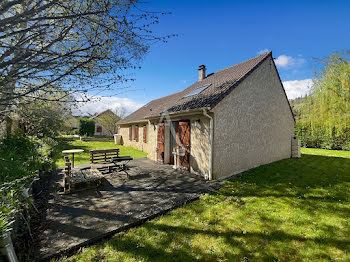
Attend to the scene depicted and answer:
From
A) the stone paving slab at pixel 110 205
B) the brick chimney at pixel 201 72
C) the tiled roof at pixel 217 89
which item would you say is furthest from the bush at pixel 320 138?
the stone paving slab at pixel 110 205

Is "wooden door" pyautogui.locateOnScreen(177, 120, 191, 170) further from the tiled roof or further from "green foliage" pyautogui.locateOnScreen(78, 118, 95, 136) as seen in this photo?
"green foliage" pyautogui.locateOnScreen(78, 118, 95, 136)

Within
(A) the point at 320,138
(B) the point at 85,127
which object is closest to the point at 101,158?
(A) the point at 320,138

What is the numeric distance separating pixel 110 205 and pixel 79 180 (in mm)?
1637

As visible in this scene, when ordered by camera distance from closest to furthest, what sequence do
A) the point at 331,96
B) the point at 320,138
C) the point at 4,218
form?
the point at 4,218 → the point at 331,96 → the point at 320,138

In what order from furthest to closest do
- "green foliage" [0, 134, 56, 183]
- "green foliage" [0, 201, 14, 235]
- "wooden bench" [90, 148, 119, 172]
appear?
1. "wooden bench" [90, 148, 119, 172]
2. "green foliage" [0, 134, 56, 183]
3. "green foliage" [0, 201, 14, 235]

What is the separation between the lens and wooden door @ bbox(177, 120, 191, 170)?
24.8ft

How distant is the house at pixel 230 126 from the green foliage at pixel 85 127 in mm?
27207

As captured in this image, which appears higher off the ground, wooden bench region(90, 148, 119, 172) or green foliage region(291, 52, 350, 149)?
green foliage region(291, 52, 350, 149)

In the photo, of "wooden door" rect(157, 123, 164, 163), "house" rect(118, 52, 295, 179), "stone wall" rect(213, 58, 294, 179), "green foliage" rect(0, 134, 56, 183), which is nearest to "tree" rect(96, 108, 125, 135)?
"house" rect(118, 52, 295, 179)

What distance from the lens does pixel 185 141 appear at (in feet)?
25.4

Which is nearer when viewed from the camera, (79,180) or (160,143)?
(79,180)

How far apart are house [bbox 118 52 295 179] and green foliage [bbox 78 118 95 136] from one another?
1071 inches

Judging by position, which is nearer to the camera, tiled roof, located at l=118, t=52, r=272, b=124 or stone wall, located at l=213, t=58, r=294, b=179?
stone wall, located at l=213, t=58, r=294, b=179

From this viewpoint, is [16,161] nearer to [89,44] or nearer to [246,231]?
[89,44]
